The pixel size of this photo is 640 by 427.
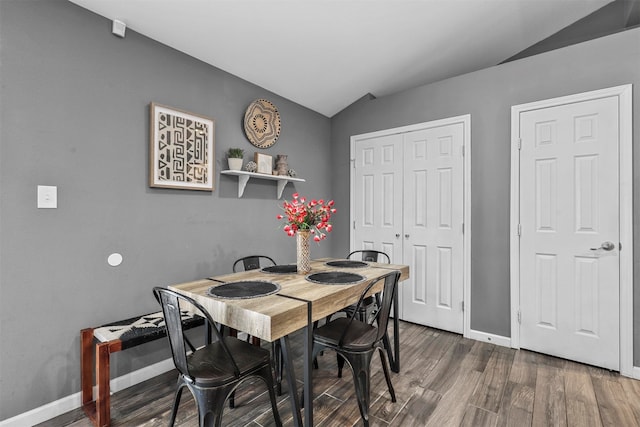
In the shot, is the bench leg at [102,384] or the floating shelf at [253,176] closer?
the bench leg at [102,384]

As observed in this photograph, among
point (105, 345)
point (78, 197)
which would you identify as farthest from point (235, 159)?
point (105, 345)

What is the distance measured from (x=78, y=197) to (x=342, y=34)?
7.84 ft

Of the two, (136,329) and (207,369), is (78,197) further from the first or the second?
(207,369)

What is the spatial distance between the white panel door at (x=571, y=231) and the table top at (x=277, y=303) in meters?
1.63

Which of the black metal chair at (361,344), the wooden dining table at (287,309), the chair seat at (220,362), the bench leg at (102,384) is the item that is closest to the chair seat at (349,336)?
the black metal chair at (361,344)

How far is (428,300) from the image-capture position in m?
3.25

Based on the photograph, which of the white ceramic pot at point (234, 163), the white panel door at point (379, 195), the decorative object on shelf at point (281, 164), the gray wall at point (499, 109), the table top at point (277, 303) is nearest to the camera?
the table top at point (277, 303)

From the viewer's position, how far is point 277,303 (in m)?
1.46

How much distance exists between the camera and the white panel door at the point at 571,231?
237 centimetres

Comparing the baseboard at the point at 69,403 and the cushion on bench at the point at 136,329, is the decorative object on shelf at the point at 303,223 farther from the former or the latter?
the baseboard at the point at 69,403

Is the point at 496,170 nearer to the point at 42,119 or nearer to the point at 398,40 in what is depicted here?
the point at 398,40

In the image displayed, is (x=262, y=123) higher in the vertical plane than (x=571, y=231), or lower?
higher

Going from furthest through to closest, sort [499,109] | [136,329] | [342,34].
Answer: [499,109] → [342,34] → [136,329]

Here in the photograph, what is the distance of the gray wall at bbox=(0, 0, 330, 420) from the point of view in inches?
67.9
